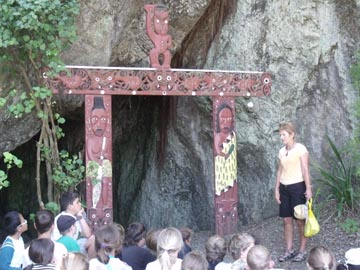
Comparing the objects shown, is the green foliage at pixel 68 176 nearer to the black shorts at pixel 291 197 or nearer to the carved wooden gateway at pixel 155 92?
the carved wooden gateway at pixel 155 92

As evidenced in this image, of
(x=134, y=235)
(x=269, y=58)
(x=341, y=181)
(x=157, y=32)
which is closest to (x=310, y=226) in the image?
(x=341, y=181)

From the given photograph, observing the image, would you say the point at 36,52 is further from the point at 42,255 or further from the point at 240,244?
the point at 240,244

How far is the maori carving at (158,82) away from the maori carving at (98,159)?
0.17 m

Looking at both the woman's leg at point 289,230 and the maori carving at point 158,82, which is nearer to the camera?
the woman's leg at point 289,230

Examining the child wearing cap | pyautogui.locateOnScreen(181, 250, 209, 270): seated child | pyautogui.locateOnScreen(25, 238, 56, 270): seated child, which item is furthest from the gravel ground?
pyautogui.locateOnScreen(25, 238, 56, 270): seated child

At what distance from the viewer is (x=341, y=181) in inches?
290

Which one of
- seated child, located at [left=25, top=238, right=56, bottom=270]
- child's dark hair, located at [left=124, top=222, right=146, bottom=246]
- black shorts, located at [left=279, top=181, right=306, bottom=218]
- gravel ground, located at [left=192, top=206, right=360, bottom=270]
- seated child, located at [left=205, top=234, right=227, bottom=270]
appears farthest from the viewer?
gravel ground, located at [left=192, top=206, right=360, bottom=270]

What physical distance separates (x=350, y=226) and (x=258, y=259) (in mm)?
3358

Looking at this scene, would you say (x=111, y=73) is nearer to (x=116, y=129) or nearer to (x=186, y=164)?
(x=186, y=164)

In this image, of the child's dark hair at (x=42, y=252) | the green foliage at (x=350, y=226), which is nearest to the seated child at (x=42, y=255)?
the child's dark hair at (x=42, y=252)

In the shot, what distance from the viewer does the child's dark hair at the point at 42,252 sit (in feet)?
13.0

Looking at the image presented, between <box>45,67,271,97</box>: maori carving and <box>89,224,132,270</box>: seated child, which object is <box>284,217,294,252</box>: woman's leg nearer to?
<box>45,67,271,97</box>: maori carving

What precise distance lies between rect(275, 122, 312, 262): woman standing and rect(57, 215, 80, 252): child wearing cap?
235 centimetres

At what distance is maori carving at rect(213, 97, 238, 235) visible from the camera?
7047 millimetres
